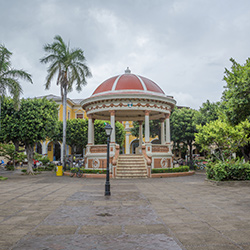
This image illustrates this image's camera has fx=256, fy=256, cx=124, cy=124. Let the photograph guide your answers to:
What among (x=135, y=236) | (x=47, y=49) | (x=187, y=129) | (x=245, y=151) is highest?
(x=47, y=49)

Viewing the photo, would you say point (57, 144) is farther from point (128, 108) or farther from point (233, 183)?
point (233, 183)

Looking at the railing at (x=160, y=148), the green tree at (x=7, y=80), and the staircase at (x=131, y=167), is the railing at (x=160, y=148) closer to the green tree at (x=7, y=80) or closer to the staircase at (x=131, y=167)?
the staircase at (x=131, y=167)

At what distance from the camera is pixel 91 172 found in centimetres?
1911

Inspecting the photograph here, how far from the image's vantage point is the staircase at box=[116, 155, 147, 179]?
18.2 m

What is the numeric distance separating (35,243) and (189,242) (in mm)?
2775

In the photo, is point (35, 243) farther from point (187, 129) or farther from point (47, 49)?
point (187, 129)

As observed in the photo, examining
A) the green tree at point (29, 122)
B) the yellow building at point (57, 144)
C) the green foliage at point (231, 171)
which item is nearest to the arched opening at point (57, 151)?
the yellow building at point (57, 144)

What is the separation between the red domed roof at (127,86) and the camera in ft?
69.7

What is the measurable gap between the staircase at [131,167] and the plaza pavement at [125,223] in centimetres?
875

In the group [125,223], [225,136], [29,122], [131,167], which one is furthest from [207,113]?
[125,223]

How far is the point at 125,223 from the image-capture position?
5.96m

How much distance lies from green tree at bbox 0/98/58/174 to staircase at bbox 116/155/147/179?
6583 millimetres

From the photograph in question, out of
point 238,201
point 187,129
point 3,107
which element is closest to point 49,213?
point 238,201

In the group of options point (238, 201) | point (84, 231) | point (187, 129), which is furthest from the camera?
point (187, 129)
